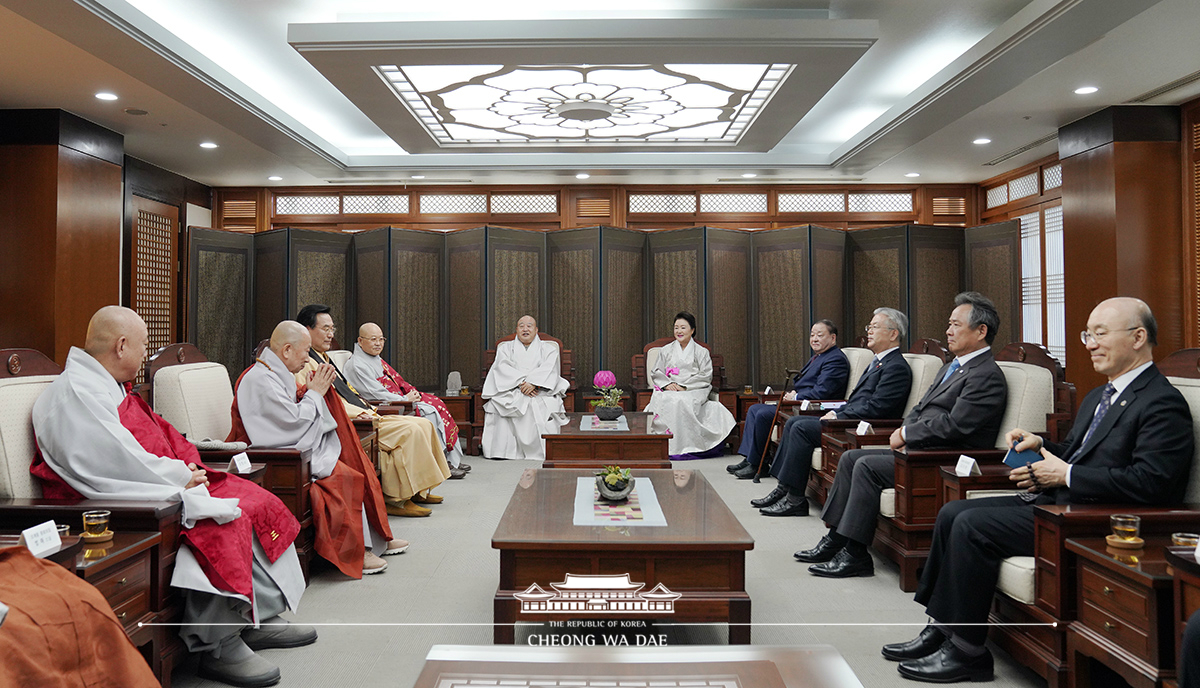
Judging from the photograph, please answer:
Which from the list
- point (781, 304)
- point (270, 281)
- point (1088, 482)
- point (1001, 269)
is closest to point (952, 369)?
point (1088, 482)

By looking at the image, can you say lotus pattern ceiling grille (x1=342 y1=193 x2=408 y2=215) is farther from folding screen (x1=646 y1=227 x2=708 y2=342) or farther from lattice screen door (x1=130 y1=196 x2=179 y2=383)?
folding screen (x1=646 y1=227 x2=708 y2=342)

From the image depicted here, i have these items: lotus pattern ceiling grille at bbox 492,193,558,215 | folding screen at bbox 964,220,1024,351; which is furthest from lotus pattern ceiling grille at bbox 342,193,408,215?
folding screen at bbox 964,220,1024,351

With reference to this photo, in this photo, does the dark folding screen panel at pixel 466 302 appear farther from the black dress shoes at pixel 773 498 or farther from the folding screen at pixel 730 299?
the black dress shoes at pixel 773 498

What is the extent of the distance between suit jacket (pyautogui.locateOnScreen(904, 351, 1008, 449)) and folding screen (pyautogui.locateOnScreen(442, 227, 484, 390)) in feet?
16.3

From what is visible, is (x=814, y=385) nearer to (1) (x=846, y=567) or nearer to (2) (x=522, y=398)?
(1) (x=846, y=567)

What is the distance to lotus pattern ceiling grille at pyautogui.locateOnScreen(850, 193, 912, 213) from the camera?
8.41m

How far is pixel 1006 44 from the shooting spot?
13.6 feet

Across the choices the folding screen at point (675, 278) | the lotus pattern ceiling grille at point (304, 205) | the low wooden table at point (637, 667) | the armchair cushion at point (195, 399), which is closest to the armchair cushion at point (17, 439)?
the armchair cushion at point (195, 399)

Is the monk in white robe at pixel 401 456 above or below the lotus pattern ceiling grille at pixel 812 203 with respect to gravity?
below

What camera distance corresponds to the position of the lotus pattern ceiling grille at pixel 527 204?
27.4 feet

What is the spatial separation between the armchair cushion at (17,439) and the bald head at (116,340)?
0.21 m

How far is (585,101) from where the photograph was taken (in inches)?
207

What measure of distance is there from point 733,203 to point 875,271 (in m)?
1.74

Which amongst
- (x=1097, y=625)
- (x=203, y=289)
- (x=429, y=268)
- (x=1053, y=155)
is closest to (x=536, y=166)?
(x=429, y=268)
